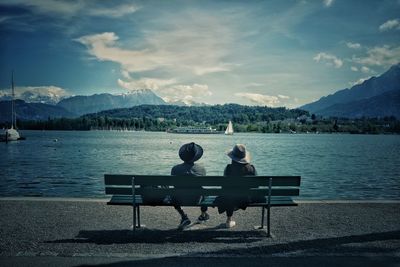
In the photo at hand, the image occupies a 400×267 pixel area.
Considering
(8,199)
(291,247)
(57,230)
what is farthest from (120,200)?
(8,199)

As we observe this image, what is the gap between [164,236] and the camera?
28.0 feet

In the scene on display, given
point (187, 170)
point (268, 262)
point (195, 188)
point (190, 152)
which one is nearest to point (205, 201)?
point (195, 188)

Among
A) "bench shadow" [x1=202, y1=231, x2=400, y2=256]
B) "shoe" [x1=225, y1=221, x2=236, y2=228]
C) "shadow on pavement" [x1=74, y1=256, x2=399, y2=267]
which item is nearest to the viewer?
"shadow on pavement" [x1=74, y1=256, x2=399, y2=267]

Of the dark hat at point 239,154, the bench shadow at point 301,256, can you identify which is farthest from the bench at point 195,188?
the bench shadow at point 301,256

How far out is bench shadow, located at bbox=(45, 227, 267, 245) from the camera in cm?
813

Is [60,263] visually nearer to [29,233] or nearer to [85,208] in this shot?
[29,233]

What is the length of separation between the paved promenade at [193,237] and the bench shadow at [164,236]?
18mm

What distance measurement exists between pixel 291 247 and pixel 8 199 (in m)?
8.23

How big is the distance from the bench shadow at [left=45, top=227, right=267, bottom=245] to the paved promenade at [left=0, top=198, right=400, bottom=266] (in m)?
0.02

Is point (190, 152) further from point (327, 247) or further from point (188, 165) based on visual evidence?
point (327, 247)

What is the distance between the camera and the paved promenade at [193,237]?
6.98 m

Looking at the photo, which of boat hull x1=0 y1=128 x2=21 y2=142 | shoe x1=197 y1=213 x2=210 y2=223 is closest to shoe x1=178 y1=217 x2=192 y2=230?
shoe x1=197 y1=213 x2=210 y2=223

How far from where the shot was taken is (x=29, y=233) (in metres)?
8.62

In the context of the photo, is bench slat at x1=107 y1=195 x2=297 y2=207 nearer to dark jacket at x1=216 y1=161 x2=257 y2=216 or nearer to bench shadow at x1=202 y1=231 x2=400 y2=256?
dark jacket at x1=216 y1=161 x2=257 y2=216
